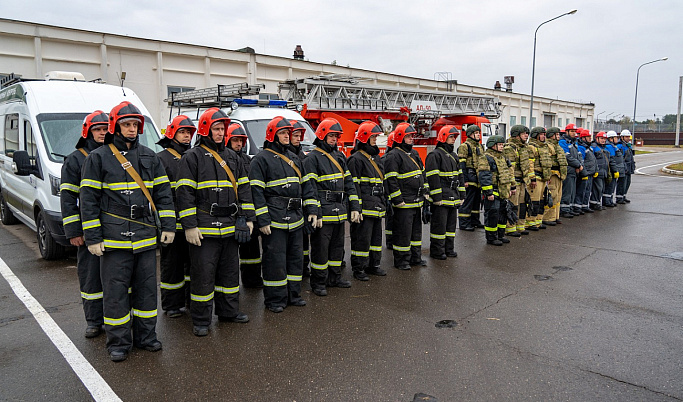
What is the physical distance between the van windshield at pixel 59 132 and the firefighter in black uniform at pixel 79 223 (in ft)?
8.67

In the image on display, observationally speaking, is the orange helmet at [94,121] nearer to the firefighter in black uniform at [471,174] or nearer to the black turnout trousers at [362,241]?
the black turnout trousers at [362,241]

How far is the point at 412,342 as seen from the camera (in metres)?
4.44

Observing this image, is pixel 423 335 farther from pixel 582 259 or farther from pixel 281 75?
pixel 281 75

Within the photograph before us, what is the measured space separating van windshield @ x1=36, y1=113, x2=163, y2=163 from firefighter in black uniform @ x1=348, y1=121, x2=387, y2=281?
11.2 ft

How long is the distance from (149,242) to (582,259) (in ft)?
21.3

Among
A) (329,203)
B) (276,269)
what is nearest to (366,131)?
(329,203)

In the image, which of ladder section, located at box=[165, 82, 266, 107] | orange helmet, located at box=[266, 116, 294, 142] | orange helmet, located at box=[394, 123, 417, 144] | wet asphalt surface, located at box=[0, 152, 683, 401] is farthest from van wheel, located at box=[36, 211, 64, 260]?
orange helmet, located at box=[394, 123, 417, 144]

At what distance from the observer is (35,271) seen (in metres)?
6.67

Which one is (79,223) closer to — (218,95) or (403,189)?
(403,189)

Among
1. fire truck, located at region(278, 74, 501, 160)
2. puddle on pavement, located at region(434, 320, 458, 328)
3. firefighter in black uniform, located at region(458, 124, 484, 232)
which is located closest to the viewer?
puddle on pavement, located at region(434, 320, 458, 328)

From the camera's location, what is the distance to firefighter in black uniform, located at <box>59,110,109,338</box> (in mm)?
4195

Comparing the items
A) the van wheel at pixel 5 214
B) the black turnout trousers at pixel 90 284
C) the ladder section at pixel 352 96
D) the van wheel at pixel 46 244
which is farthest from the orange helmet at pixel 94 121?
the ladder section at pixel 352 96

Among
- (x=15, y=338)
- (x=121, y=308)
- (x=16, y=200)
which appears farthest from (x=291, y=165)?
(x=16, y=200)

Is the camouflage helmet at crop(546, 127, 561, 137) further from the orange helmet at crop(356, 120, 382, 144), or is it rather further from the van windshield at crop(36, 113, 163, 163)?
the van windshield at crop(36, 113, 163, 163)
